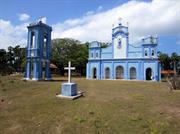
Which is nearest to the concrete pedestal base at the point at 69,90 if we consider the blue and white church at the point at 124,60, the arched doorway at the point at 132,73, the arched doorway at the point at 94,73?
the blue and white church at the point at 124,60

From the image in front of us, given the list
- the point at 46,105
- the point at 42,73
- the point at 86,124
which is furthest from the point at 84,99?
the point at 42,73

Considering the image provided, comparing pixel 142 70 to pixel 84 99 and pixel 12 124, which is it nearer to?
pixel 84 99

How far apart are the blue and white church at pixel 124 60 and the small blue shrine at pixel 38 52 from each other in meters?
13.6

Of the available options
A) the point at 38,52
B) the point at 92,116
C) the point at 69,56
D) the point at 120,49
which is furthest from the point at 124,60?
the point at 92,116

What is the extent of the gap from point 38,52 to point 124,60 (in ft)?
55.0

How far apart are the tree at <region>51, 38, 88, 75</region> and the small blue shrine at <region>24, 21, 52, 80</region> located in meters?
23.3

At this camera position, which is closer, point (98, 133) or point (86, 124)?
point (98, 133)

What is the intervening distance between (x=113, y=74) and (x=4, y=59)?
37905 mm

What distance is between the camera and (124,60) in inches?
1551

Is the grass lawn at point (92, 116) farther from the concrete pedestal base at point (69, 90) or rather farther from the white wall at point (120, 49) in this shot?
the white wall at point (120, 49)

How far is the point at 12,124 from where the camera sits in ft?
29.8

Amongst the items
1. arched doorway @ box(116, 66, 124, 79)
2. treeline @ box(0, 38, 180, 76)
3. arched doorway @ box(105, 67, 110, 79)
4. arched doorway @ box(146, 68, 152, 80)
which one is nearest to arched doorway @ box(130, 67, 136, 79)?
arched doorway @ box(116, 66, 124, 79)

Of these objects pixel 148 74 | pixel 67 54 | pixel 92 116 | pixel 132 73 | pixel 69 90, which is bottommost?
pixel 92 116

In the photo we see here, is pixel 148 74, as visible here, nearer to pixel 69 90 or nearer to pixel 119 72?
pixel 119 72
